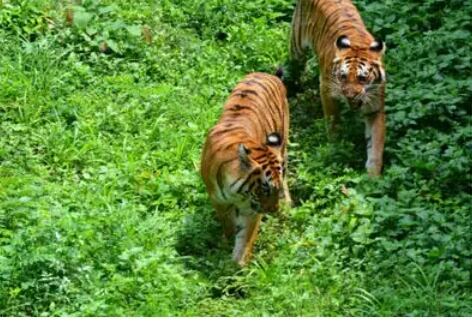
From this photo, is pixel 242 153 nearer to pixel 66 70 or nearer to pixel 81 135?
pixel 81 135

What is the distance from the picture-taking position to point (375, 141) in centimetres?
806

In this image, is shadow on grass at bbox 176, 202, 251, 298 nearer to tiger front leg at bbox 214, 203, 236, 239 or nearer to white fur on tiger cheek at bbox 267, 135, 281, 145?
tiger front leg at bbox 214, 203, 236, 239

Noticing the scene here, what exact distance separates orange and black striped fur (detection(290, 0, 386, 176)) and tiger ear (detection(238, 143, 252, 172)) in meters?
1.40

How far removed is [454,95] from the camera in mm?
8266

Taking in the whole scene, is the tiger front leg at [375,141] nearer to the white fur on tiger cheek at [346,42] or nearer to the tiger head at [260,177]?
the white fur on tiger cheek at [346,42]

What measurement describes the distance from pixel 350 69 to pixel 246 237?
1.73m

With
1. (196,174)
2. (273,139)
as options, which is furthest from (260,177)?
(196,174)

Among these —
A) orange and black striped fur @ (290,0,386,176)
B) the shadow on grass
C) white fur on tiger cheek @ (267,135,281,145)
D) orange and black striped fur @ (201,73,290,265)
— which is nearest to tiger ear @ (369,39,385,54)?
orange and black striped fur @ (290,0,386,176)

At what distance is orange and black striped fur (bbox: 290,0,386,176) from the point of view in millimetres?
8039

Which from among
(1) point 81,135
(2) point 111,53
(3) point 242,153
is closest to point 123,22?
(2) point 111,53

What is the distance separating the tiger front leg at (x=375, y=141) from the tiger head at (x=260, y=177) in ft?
4.02

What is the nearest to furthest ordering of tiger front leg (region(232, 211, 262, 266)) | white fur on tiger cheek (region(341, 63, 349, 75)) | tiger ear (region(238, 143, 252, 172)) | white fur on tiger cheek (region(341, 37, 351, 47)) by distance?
1. tiger ear (region(238, 143, 252, 172))
2. tiger front leg (region(232, 211, 262, 266))
3. white fur on tiger cheek (region(341, 63, 349, 75))
4. white fur on tiger cheek (region(341, 37, 351, 47))

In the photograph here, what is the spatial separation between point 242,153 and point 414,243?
121 centimetres

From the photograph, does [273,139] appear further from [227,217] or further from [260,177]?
[227,217]
